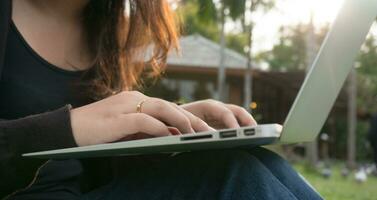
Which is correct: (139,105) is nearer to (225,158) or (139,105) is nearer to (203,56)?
(225,158)

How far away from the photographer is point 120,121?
101 cm

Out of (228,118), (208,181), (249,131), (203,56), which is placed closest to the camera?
(249,131)

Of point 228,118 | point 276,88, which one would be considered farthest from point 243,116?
point 276,88

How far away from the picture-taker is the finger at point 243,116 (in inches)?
49.0

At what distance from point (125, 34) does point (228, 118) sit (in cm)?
68

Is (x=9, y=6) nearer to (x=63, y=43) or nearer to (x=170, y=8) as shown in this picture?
(x=63, y=43)

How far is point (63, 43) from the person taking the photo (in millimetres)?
1568

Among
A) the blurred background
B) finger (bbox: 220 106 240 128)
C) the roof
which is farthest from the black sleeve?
the roof

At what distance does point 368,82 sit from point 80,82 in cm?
3184

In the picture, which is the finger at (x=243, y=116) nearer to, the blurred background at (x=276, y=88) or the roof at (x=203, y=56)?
the blurred background at (x=276, y=88)

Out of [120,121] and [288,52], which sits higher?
[120,121]

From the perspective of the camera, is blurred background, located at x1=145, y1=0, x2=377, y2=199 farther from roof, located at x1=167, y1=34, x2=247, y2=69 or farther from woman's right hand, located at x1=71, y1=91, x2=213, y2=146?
woman's right hand, located at x1=71, y1=91, x2=213, y2=146

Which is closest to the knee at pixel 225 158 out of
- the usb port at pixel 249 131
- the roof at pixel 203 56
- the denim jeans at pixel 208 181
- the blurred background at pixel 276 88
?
the denim jeans at pixel 208 181

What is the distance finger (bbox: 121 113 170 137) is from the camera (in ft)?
3.29
